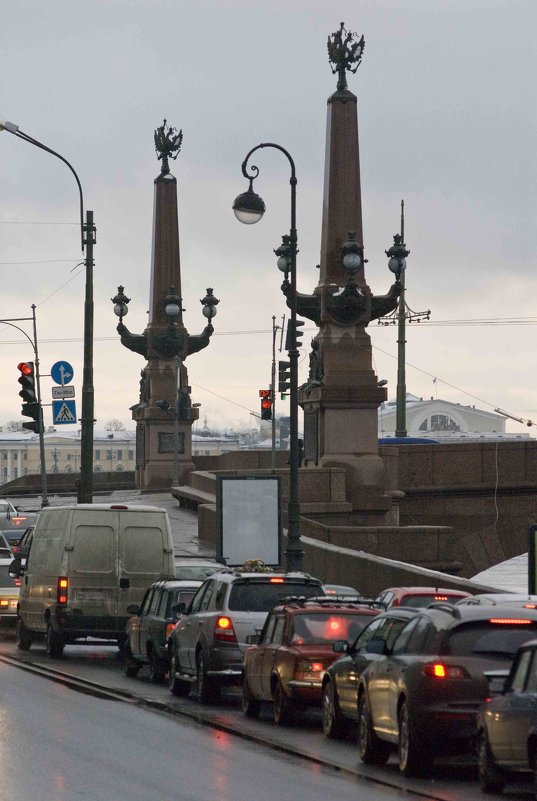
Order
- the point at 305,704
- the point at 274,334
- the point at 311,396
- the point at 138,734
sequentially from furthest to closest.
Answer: the point at 274,334, the point at 311,396, the point at 305,704, the point at 138,734

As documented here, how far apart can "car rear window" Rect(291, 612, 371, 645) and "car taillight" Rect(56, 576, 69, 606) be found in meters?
8.74

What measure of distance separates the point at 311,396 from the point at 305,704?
28.8 m

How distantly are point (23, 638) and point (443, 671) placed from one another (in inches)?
650

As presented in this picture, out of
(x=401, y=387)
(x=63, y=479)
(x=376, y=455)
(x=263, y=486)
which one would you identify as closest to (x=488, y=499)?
(x=376, y=455)

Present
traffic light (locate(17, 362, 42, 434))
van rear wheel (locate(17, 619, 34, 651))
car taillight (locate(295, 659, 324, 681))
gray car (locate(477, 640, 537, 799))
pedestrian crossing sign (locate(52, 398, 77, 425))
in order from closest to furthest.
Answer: gray car (locate(477, 640, 537, 799))
car taillight (locate(295, 659, 324, 681))
van rear wheel (locate(17, 619, 34, 651))
traffic light (locate(17, 362, 42, 434))
pedestrian crossing sign (locate(52, 398, 77, 425))

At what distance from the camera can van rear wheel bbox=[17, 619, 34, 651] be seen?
1153 inches

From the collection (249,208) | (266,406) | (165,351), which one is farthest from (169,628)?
(165,351)

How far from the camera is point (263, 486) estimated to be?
3506 cm

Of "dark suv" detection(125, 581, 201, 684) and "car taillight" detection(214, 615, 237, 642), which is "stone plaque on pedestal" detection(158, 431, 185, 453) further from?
"car taillight" detection(214, 615, 237, 642)

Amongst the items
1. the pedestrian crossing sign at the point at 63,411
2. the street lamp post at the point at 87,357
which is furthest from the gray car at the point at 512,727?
the pedestrian crossing sign at the point at 63,411

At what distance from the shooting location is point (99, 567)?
2708 cm

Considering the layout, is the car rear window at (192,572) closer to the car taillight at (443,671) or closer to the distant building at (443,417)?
the car taillight at (443,671)

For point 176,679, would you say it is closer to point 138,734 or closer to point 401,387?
point 138,734

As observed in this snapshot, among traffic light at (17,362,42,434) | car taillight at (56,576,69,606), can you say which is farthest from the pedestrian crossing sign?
car taillight at (56,576,69,606)
